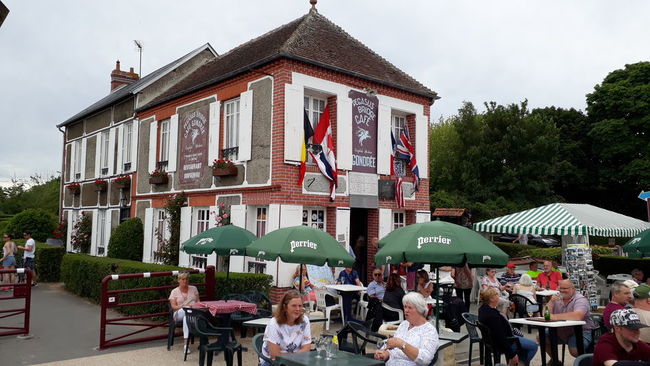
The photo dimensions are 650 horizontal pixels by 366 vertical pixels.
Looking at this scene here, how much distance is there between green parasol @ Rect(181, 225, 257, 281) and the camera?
8.25 metres

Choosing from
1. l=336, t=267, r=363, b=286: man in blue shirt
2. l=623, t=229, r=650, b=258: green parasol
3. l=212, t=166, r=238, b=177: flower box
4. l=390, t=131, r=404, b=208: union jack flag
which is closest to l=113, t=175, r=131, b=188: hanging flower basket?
l=212, t=166, r=238, b=177: flower box

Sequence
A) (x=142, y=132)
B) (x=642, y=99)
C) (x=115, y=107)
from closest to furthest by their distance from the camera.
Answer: (x=142, y=132)
(x=115, y=107)
(x=642, y=99)

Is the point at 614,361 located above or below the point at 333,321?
above

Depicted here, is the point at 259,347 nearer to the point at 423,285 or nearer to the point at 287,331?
the point at 287,331

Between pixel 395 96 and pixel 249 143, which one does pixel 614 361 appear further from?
pixel 395 96

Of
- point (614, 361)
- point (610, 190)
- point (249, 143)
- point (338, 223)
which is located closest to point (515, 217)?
point (338, 223)

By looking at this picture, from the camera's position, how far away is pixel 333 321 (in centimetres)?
1023

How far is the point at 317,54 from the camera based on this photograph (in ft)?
42.0

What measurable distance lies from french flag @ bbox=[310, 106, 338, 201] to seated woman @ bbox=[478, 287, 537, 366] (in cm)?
643

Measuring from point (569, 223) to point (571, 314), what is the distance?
4929 millimetres

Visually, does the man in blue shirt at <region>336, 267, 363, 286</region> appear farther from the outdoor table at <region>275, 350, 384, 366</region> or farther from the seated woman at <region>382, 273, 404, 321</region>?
the outdoor table at <region>275, 350, 384, 366</region>

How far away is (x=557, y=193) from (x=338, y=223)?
27.9 meters

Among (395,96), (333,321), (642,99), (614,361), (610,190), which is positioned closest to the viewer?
(614,361)

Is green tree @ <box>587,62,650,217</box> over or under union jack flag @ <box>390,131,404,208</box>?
over
